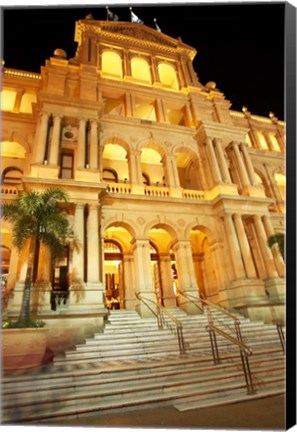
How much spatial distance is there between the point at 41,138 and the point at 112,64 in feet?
32.0

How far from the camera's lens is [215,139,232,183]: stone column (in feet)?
50.6

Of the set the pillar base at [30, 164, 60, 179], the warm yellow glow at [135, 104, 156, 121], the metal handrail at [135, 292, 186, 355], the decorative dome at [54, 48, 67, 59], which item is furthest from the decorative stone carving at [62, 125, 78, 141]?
the metal handrail at [135, 292, 186, 355]

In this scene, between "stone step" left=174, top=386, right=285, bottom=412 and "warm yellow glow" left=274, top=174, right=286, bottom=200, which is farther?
"warm yellow glow" left=274, top=174, right=286, bottom=200

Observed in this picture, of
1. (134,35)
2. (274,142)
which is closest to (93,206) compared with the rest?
(134,35)

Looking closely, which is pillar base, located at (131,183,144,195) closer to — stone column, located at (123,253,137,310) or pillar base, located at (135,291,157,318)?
stone column, located at (123,253,137,310)

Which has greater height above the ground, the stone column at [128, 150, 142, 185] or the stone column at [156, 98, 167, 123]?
the stone column at [156, 98, 167, 123]

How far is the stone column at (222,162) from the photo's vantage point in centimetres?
1544

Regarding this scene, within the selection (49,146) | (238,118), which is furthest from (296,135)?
(238,118)

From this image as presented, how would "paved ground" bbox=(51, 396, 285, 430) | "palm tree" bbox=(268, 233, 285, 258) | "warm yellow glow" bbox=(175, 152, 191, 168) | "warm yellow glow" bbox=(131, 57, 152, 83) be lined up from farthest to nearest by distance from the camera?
"warm yellow glow" bbox=(131, 57, 152, 83), "warm yellow glow" bbox=(175, 152, 191, 168), "palm tree" bbox=(268, 233, 285, 258), "paved ground" bbox=(51, 396, 285, 430)

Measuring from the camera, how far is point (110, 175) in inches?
672

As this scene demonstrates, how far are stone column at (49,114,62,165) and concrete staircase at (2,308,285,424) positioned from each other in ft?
25.9

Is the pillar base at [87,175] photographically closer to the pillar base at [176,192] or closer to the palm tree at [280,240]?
the pillar base at [176,192]

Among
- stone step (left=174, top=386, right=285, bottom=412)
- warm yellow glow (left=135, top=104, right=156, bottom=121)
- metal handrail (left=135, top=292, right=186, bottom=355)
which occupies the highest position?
warm yellow glow (left=135, top=104, right=156, bottom=121)

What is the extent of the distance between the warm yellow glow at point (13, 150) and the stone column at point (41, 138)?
8.09ft
